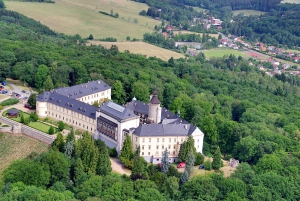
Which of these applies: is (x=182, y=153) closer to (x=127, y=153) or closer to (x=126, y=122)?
(x=127, y=153)

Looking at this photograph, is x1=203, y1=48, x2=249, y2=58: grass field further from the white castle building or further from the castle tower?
the castle tower

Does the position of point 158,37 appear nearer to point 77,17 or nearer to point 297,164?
point 77,17

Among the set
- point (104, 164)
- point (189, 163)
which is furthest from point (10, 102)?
point (189, 163)

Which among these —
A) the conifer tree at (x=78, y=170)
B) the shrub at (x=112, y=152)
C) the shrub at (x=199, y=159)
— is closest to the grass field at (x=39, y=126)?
the shrub at (x=112, y=152)

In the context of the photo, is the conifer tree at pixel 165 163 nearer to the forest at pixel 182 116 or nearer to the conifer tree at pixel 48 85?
the forest at pixel 182 116

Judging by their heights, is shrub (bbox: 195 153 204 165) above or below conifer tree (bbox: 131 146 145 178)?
below

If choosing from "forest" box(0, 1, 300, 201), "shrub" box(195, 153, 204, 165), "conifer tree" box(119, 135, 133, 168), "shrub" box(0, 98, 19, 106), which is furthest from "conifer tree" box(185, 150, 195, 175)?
"shrub" box(0, 98, 19, 106)

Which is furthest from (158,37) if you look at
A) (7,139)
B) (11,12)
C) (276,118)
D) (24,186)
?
(24,186)

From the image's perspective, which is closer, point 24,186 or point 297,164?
point 24,186
